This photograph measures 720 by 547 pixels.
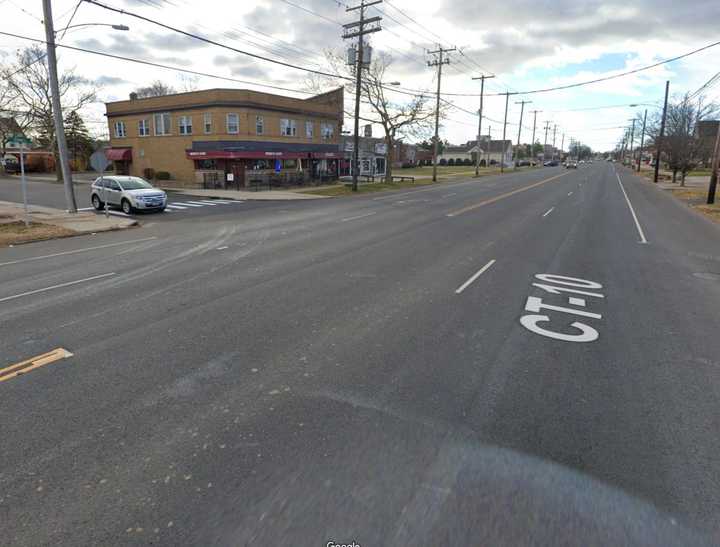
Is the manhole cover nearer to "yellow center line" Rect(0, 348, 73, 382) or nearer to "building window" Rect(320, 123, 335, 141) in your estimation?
"yellow center line" Rect(0, 348, 73, 382)

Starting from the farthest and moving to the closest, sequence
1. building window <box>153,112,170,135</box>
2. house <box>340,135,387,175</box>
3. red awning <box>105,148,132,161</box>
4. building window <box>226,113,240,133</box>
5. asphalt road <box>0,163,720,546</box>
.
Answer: house <box>340,135,387,175</box> → red awning <box>105,148,132,161</box> → building window <box>153,112,170,135</box> → building window <box>226,113,240,133</box> → asphalt road <box>0,163,720,546</box>

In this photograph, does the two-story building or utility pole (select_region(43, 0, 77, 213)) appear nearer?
utility pole (select_region(43, 0, 77, 213))

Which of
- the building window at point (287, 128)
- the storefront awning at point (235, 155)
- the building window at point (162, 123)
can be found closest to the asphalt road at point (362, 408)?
the storefront awning at point (235, 155)

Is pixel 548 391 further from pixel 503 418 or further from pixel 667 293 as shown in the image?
pixel 667 293

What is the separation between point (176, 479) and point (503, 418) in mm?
2738

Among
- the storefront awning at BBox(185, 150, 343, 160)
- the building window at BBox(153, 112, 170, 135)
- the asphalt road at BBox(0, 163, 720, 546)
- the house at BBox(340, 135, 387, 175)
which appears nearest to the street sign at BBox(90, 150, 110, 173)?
the asphalt road at BBox(0, 163, 720, 546)

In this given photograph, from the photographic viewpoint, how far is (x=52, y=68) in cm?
1866

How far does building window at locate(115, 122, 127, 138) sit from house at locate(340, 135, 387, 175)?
20.9m

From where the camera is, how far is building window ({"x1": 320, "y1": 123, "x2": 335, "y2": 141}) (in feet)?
149

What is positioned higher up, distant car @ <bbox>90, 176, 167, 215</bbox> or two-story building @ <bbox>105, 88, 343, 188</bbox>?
two-story building @ <bbox>105, 88, 343, 188</bbox>

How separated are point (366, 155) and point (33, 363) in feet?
172

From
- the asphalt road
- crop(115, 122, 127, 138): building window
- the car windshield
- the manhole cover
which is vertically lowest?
the asphalt road

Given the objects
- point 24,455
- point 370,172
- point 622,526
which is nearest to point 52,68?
point 24,455

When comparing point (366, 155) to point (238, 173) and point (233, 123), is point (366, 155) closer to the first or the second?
point (233, 123)
